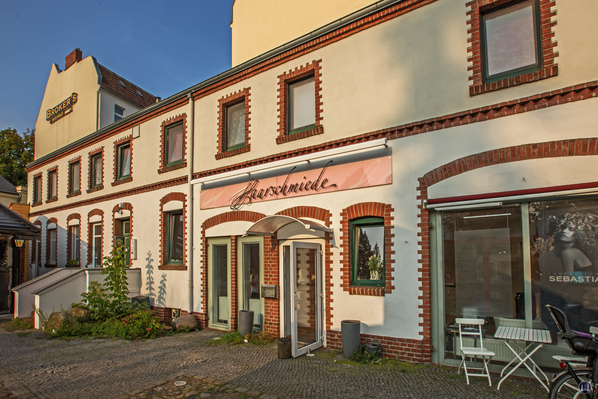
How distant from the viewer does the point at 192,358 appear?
7.79 metres

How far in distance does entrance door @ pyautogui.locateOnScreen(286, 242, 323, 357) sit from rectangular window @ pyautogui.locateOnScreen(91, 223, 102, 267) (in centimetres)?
1041

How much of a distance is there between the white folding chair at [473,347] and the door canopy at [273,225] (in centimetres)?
298

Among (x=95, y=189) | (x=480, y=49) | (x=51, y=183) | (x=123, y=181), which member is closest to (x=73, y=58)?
(x=51, y=183)

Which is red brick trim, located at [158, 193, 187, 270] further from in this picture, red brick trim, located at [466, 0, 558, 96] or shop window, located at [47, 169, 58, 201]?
shop window, located at [47, 169, 58, 201]

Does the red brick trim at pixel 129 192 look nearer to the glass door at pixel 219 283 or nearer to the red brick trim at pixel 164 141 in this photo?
the red brick trim at pixel 164 141

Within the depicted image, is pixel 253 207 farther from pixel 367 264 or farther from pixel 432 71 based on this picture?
pixel 432 71

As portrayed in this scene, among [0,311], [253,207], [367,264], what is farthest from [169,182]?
[0,311]

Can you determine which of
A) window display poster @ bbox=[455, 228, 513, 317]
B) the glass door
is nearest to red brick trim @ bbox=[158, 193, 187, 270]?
the glass door

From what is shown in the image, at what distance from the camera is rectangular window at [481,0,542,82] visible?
638cm

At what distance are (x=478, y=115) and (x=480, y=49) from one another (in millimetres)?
1132

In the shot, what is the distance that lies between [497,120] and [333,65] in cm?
367

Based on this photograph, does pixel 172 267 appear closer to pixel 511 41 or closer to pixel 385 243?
pixel 385 243

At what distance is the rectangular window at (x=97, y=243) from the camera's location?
15.3 meters

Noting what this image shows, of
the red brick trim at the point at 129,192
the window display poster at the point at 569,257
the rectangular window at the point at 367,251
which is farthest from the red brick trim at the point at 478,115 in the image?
the red brick trim at the point at 129,192
